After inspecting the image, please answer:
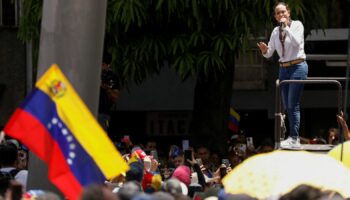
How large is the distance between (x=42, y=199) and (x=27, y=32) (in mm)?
11361

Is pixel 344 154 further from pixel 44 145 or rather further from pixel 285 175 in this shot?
pixel 44 145

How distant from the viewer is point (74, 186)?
7797mm

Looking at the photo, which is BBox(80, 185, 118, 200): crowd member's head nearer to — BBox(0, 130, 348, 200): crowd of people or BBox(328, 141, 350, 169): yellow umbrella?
BBox(0, 130, 348, 200): crowd of people

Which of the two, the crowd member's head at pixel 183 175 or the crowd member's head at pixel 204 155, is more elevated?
the crowd member's head at pixel 183 175

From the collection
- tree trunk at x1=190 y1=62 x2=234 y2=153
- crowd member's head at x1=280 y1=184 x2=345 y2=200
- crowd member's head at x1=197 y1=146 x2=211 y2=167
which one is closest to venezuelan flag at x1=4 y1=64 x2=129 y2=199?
crowd member's head at x1=280 y1=184 x2=345 y2=200

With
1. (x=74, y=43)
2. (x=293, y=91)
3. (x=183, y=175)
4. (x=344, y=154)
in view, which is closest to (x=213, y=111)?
(x=293, y=91)

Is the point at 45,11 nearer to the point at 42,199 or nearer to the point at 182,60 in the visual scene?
the point at 42,199

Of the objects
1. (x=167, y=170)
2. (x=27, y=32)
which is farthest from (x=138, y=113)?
(x=167, y=170)

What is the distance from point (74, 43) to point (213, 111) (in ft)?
34.5

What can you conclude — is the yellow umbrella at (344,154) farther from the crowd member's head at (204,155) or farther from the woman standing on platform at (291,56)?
the crowd member's head at (204,155)

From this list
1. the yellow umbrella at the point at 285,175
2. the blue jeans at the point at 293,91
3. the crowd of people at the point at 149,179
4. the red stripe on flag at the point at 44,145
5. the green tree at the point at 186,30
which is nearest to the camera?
the crowd of people at the point at 149,179

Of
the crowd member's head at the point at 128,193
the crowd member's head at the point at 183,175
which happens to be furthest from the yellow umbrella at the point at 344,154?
the crowd member's head at the point at 128,193

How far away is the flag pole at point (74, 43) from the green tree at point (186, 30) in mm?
8343

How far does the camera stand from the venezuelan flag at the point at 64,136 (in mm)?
7805
